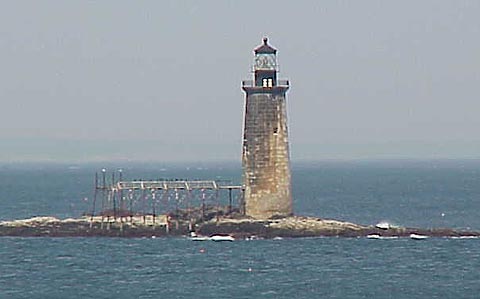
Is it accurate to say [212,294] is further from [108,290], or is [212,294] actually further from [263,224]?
[263,224]

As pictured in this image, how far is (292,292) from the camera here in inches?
2847

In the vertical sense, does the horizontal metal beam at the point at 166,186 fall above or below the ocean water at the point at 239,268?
above

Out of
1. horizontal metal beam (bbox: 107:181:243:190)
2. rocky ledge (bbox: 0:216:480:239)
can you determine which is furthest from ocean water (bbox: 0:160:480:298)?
horizontal metal beam (bbox: 107:181:243:190)

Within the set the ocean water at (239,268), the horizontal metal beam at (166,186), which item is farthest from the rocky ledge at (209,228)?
the horizontal metal beam at (166,186)

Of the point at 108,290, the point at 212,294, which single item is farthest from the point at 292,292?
the point at 108,290

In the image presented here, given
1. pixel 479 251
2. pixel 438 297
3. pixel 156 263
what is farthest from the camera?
pixel 479 251

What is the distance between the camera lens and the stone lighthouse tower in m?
94.9

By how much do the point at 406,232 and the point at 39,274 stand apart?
1195 inches

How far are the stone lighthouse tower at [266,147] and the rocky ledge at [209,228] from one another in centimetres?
162

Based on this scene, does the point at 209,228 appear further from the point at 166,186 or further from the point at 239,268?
the point at 239,268

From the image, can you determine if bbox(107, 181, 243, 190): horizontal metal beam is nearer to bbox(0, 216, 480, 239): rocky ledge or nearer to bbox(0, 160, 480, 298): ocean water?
bbox(0, 216, 480, 239): rocky ledge

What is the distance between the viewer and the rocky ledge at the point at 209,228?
94.7 metres

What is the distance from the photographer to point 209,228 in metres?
95.4

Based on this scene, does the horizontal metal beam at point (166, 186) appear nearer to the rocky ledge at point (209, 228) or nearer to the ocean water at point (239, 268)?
the rocky ledge at point (209, 228)
